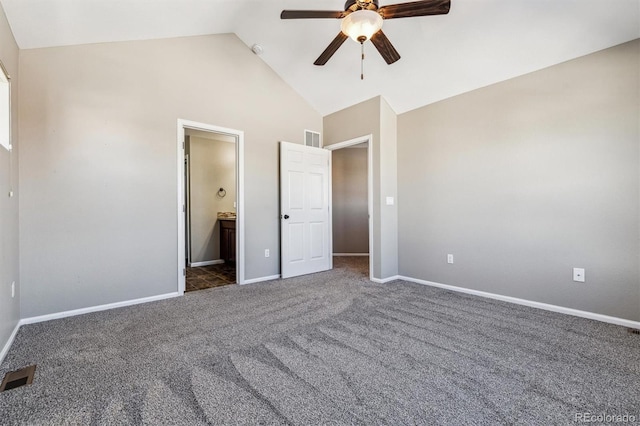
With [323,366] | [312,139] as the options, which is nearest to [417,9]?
[323,366]

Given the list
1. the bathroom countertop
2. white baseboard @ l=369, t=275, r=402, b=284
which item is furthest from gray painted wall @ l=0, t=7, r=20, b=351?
white baseboard @ l=369, t=275, r=402, b=284

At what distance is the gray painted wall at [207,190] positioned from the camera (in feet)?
17.4

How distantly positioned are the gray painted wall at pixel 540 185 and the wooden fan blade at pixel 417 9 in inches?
64.0

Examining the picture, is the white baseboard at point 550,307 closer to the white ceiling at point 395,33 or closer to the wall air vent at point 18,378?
the white ceiling at point 395,33

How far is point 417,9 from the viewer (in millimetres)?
2064

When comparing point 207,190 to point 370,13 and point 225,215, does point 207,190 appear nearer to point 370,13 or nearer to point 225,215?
point 225,215

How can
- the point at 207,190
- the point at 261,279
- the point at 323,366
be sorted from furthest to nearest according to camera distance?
the point at 207,190 → the point at 261,279 → the point at 323,366

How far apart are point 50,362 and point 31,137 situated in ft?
6.52

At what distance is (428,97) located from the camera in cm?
374

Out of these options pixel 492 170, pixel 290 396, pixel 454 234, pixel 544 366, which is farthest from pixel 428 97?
pixel 290 396

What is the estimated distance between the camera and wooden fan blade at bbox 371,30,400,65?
2301 mm

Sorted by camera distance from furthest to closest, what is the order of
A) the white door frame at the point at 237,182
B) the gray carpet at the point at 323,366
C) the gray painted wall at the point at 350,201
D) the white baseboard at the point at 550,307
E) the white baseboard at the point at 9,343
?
the gray painted wall at the point at 350,201 → the white door frame at the point at 237,182 → the white baseboard at the point at 550,307 → the white baseboard at the point at 9,343 → the gray carpet at the point at 323,366

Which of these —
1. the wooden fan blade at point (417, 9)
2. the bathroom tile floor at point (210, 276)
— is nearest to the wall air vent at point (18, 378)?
the bathroom tile floor at point (210, 276)

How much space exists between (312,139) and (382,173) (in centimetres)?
141
